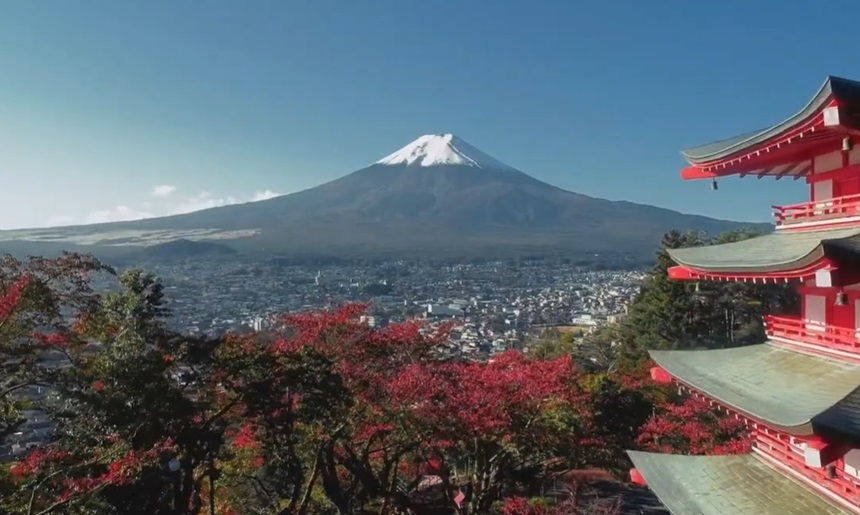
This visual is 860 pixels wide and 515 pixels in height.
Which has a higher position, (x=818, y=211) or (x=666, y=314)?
(x=818, y=211)

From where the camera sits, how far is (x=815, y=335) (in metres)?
4.75

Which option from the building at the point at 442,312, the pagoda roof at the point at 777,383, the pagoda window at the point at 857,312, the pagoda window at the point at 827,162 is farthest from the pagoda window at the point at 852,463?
the building at the point at 442,312

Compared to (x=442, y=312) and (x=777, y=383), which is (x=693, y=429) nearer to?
(x=777, y=383)

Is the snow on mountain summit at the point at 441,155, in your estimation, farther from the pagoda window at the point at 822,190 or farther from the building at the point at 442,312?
the pagoda window at the point at 822,190

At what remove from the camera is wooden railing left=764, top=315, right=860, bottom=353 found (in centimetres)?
428

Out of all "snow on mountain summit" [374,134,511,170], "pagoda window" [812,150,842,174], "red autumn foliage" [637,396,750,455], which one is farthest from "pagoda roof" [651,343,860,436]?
"snow on mountain summit" [374,134,511,170]

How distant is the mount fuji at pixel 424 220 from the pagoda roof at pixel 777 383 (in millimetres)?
62017

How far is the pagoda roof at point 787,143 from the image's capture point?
3812mm

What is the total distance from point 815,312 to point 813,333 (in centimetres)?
22

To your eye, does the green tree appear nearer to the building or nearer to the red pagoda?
the building

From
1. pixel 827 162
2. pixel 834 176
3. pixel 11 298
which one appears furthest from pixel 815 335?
pixel 11 298

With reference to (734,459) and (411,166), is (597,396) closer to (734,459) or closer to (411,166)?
(734,459)

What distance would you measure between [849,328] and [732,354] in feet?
4.12

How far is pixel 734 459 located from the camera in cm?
527
